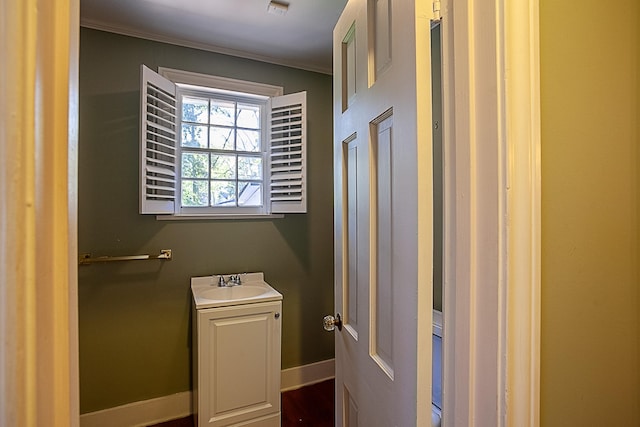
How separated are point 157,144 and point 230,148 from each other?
0.55m

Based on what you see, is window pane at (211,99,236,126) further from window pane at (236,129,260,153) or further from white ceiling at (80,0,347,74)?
white ceiling at (80,0,347,74)

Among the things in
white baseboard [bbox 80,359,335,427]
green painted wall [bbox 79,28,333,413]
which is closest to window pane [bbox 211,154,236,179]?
green painted wall [bbox 79,28,333,413]

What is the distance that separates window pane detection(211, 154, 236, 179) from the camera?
231cm

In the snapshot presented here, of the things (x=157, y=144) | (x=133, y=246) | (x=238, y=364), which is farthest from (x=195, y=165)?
(x=238, y=364)

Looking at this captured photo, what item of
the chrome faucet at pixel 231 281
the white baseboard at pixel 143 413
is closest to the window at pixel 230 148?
the chrome faucet at pixel 231 281

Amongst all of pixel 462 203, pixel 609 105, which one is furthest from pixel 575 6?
pixel 462 203

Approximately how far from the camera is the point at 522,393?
22.6 inches

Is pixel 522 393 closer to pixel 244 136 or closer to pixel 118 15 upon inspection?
pixel 244 136

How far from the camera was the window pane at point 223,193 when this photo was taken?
7.59ft

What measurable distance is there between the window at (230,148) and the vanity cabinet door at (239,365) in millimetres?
737

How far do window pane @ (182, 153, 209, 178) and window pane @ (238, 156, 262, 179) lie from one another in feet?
0.79

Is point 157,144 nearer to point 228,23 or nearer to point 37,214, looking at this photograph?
point 228,23

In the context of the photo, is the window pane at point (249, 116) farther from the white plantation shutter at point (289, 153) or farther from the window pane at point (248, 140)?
the white plantation shutter at point (289, 153)

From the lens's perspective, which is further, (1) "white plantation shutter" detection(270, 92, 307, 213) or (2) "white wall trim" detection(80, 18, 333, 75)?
(1) "white plantation shutter" detection(270, 92, 307, 213)
